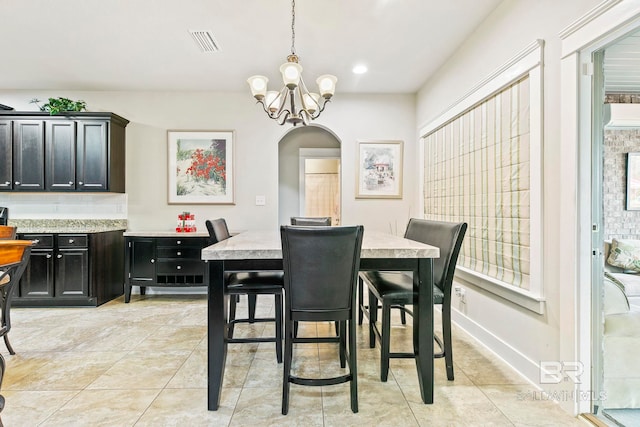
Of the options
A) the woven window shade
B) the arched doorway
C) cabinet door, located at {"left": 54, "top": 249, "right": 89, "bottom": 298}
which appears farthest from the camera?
the arched doorway

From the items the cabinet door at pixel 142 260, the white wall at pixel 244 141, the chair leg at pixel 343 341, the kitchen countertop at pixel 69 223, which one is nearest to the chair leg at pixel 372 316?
the chair leg at pixel 343 341

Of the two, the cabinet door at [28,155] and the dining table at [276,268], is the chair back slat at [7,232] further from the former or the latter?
the dining table at [276,268]

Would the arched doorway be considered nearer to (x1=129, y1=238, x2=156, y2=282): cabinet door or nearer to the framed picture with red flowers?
the framed picture with red flowers

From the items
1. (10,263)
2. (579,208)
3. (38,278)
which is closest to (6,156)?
(38,278)

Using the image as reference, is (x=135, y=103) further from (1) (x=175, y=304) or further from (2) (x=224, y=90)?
(1) (x=175, y=304)

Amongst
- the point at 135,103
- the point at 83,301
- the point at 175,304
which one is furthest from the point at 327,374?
the point at 135,103

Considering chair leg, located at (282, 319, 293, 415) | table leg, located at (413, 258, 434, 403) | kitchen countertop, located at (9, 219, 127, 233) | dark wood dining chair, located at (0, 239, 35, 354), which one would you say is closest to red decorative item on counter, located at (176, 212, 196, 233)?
kitchen countertop, located at (9, 219, 127, 233)

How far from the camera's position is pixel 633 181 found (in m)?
3.92

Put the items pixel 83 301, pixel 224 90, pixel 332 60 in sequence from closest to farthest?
pixel 332 60 → pixel 83 301 → pixel 224 90

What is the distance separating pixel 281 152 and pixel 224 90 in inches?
54.1

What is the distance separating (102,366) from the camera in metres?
2.28

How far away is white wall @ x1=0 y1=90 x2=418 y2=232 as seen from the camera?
4.32 m

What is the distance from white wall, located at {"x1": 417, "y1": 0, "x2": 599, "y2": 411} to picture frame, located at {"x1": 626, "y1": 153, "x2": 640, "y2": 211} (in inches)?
101

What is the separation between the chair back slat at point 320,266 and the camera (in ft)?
5.39
